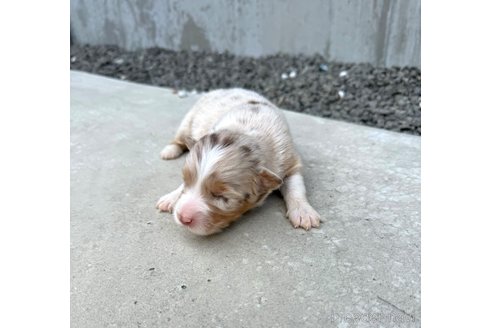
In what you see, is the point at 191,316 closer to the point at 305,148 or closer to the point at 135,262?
the point at 135,262

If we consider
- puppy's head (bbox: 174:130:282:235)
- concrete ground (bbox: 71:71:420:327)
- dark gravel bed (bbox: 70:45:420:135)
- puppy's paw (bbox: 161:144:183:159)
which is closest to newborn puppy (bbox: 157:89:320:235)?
puppy's head (bbox: 174:130:282:235)

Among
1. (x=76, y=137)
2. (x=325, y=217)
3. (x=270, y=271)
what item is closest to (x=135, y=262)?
A: (x=270, y=271)

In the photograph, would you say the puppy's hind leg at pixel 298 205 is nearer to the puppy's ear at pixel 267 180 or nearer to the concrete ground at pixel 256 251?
Answer: the concrete ground at pixel 256 251

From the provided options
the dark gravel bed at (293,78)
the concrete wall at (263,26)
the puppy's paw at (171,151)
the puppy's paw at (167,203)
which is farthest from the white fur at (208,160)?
the concrete wall at (263,26)

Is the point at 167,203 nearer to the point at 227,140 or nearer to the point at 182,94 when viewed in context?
the point at 227,140

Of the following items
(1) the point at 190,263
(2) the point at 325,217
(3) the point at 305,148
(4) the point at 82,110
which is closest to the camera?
(1) the point at 190,263

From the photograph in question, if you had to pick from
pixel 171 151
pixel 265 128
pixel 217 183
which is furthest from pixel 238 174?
pixel 171 151
